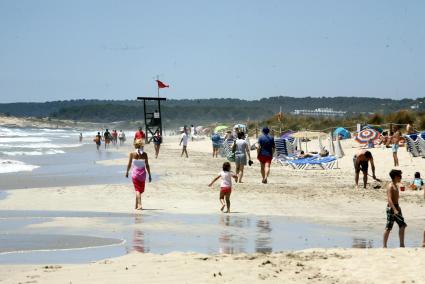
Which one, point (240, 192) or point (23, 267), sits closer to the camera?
point (23, 267)

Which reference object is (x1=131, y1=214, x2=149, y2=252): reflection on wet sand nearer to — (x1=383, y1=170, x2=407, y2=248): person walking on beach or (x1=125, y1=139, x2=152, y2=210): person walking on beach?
(x1=125, y1=139, x2=152, y2=210): person walking on beach

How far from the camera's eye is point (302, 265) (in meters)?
8.25

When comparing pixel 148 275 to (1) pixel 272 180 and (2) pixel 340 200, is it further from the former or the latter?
(1) pixel 272 180

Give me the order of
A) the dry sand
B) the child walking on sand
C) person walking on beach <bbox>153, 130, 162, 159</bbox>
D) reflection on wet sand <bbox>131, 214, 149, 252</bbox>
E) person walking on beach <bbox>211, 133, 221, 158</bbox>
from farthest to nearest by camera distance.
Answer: person walking on beach <bbox>211, 133, 221, 158</bbox>, person walking on beach <bbox>153, 130, 162, 159</bbox>, the child walking on sand, reflection on wet sand <bbox>131, 214, 149, 252</bbox>, the dry sand

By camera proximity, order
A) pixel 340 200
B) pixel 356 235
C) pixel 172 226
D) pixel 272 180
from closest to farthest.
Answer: pixel 356 235
pixel 172 226
pixel 340 200
pixel 272 180

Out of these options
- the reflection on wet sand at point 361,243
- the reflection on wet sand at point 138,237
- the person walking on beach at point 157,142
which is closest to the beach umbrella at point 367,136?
the person walking on beach at point 157,142

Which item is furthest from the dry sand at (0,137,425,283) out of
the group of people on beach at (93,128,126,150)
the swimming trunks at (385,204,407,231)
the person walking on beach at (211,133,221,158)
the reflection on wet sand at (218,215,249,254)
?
the group of people on beach at (93,128,126,150)

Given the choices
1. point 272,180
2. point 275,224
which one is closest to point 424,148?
point 272,180

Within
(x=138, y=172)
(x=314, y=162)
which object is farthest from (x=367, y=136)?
(x=138, y=172)

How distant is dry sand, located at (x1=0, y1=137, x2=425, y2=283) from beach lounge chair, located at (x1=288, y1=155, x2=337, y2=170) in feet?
1.34

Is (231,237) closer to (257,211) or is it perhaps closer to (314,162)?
(257,211)

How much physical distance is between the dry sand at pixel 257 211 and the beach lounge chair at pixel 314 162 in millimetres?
410

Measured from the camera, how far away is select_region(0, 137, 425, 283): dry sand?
770 centimetres

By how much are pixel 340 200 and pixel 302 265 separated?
26.0 ft
